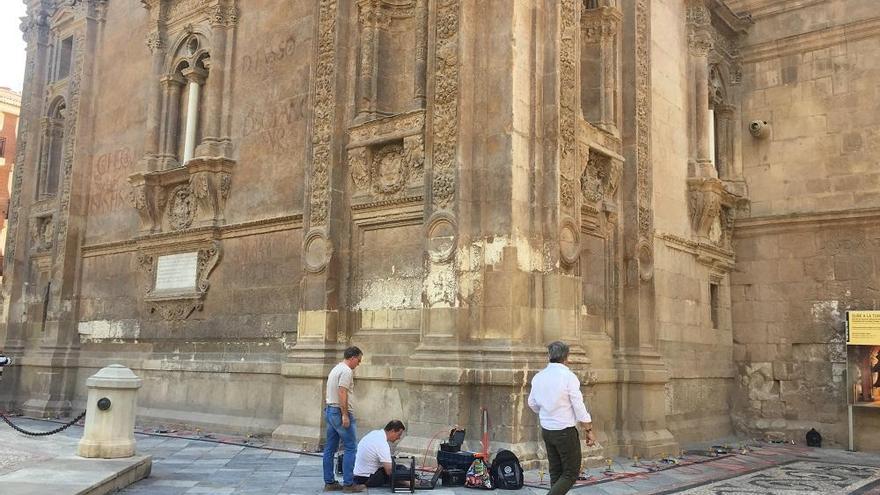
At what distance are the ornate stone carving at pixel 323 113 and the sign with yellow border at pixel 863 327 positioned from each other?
32.5 feet

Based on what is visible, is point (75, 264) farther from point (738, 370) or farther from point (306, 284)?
point (738, 370)

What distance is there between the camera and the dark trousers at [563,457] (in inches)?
277

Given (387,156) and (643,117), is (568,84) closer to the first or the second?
(643,117)

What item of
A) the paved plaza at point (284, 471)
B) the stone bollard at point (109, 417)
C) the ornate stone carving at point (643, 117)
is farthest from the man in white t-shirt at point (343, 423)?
the ornate stone carving at point (643, 117)

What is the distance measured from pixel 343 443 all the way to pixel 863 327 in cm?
1080

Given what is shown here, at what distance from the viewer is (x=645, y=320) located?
1319 cm

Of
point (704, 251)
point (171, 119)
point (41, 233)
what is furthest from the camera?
point (41, 233)

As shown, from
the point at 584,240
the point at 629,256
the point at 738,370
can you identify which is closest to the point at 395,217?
the point at 584,240

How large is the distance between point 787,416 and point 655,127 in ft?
21.0

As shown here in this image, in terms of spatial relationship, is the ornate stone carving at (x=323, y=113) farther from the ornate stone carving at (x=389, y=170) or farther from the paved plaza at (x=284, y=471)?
the paved plaza at (x=284, y=471)

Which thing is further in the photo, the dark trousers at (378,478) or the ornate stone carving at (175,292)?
the ornate stone carving at (175,292)

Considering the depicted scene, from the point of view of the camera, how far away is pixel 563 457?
7.14 meters

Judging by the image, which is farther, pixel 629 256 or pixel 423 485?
pixel 629 256

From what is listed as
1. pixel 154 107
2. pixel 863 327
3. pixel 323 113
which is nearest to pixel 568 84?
pixel 323 113
